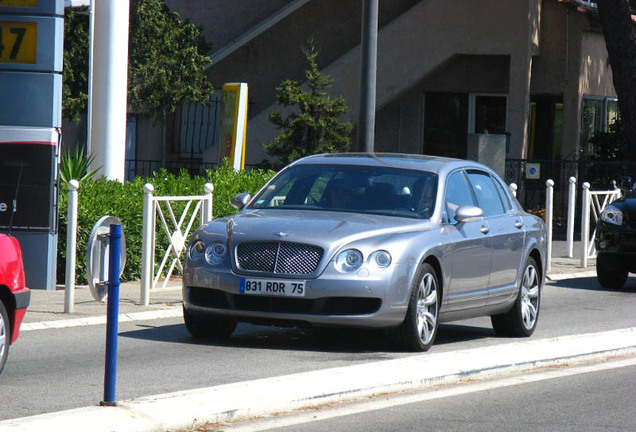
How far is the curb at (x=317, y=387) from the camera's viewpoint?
7.28 metres

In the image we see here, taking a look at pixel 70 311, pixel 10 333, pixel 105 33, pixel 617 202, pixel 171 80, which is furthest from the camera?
pixel 171 80

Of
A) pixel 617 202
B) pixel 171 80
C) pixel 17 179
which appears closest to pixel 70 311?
pixel 17 179

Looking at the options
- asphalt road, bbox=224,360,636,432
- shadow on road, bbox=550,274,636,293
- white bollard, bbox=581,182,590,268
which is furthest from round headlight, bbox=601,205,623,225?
asphalt road, bbox=224,360,636,432

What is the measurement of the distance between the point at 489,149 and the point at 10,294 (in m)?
12.0

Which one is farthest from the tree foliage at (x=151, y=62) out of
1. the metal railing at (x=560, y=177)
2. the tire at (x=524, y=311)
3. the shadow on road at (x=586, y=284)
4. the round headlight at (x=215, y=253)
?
the round headlight at (x=215, y=253)

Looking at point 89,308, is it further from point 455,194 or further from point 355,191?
point 455,194

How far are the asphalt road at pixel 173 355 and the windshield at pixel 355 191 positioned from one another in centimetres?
118

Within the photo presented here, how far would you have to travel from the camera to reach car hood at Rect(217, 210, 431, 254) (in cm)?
1026

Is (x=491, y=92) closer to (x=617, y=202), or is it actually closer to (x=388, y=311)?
(x=617, y=202)

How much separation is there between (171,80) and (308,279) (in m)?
16.4

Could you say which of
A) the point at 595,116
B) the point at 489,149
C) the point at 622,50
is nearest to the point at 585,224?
the point at 489,149

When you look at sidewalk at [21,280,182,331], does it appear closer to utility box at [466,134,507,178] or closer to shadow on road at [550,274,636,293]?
shadow on road at [550,274,636,293]

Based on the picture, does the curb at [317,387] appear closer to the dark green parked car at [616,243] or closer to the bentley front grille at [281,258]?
the bentley front grille at [281,258]

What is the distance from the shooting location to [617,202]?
711 inches
